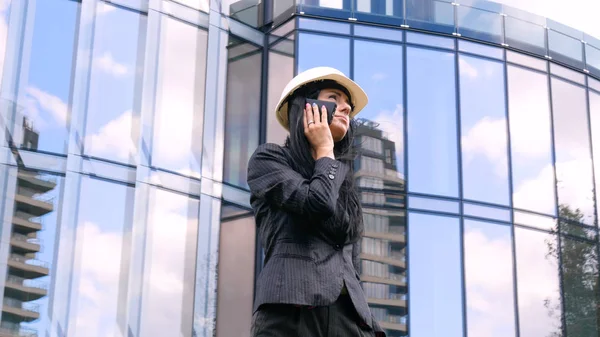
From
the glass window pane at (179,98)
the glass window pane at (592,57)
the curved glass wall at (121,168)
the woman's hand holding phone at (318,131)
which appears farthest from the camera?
the glass window pane at (592,57)

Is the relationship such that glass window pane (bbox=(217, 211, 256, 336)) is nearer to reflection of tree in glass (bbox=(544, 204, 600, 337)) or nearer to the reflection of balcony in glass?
the reflection of balcony in glass

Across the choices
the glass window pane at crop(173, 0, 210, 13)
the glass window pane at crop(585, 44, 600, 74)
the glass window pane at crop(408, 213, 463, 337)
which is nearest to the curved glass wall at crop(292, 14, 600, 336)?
the glass window pane at crop(408, 213, 463, 337)

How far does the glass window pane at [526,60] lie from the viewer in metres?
18.6

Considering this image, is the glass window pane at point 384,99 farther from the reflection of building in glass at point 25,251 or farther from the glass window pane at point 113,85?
the reflection of building in glass at point 25,251

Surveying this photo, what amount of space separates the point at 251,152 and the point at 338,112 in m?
13.5

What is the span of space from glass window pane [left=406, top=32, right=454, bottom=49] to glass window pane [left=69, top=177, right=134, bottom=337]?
6.37m

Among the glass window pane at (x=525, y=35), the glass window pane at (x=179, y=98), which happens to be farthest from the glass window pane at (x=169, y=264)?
the glass window pane at (x=525, y=35)

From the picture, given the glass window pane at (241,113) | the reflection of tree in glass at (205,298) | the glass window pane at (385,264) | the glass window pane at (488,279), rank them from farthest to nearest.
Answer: the glass window pane at (488,279) < the glass window pane at (241,113) < the glass window pane at (385,264) < the reflection of tree in glass at (205,298)

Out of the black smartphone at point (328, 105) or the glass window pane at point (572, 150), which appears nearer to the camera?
the black smartphone at point (328, 105)

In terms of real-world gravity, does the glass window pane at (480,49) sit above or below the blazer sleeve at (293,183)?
above

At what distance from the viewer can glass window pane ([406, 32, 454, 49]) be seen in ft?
58.2

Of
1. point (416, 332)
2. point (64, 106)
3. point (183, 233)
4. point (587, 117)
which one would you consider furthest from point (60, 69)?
point (587, 117)

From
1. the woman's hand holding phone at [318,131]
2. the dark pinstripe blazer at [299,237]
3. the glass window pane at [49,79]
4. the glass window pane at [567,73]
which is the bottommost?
the dark pinstripe blazer at [299,237]

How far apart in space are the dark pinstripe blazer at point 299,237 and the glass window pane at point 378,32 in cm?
1453
